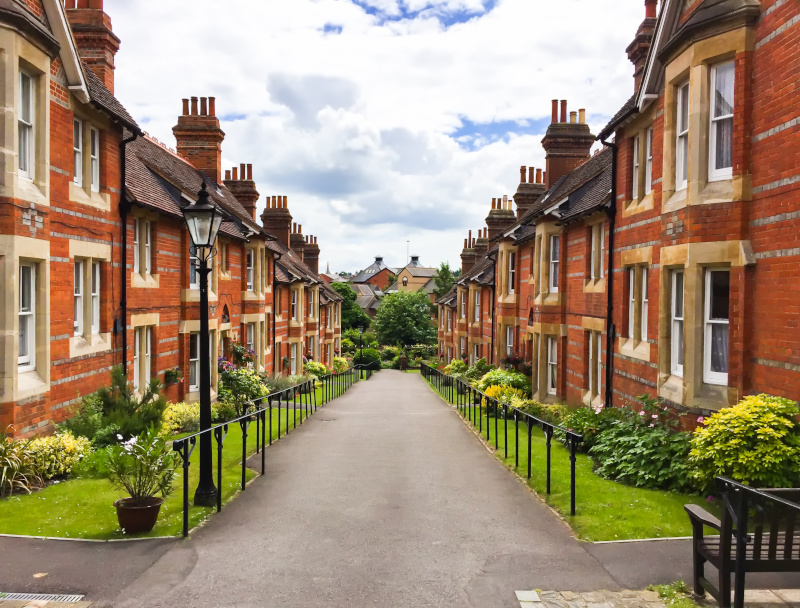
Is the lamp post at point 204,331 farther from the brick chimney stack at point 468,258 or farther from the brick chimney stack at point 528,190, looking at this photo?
the brick chimney stack at point 468,258

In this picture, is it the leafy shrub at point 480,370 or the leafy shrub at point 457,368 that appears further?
the leafy shrub at point 457,368

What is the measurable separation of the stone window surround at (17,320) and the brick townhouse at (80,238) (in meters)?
0.02

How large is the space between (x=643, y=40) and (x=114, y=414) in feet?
48.7

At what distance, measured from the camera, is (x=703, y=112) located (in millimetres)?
9844

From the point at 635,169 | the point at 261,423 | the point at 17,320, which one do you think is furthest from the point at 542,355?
the point at 17,320

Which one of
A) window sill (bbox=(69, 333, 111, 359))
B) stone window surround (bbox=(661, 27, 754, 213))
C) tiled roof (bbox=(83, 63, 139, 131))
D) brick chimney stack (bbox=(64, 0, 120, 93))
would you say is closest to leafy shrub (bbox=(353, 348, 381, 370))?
brick chimney stack (bbox=(64, 0, 120, 93))

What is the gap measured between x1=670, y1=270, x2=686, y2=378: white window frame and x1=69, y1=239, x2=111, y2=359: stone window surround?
430 inches

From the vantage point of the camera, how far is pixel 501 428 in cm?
1752

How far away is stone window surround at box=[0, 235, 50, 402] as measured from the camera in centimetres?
962

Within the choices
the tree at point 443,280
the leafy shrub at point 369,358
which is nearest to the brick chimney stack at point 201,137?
the leafy shrub at point 369,358

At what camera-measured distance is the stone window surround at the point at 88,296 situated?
1210 cm

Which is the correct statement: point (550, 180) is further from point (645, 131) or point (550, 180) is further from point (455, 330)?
point (455, 330)

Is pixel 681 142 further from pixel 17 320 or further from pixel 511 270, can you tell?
pixel 511 270

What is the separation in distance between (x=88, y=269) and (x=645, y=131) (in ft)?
38.8
